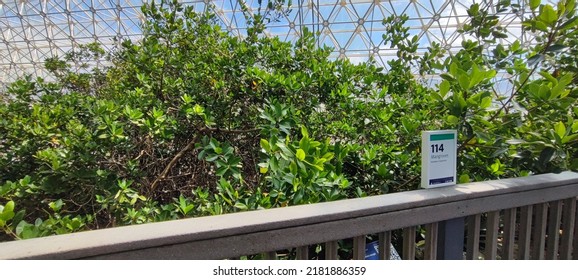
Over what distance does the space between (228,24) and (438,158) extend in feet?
51.1

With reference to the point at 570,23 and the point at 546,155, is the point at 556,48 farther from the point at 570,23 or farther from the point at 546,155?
the point at 546,155

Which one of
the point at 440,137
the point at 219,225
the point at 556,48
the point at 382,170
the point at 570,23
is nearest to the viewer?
the point at 219,225

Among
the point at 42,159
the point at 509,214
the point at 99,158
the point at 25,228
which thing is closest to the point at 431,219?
the point at 509,214

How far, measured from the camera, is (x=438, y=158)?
1354mm

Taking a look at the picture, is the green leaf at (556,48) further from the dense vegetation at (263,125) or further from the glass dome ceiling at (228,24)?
the glass dome ceiling at (228,24)

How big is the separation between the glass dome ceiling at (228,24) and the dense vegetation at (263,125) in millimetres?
8405

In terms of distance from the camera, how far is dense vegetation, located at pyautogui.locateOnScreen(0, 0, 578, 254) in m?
1.43

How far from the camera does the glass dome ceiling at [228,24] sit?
13344 millimetres

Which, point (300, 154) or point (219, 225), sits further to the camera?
point (300, 154)

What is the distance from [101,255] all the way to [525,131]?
191cm

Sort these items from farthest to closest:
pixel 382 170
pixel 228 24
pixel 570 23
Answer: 1. pixel 228 24
2. pixel 382 170
3. pixel 570 23

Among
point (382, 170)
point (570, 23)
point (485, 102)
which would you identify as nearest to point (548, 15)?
point (570, 23)

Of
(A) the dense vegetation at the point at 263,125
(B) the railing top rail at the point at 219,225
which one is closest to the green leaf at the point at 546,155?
(A) the dense vegetation at the point at 263,125

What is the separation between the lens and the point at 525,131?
1653 millimetres
